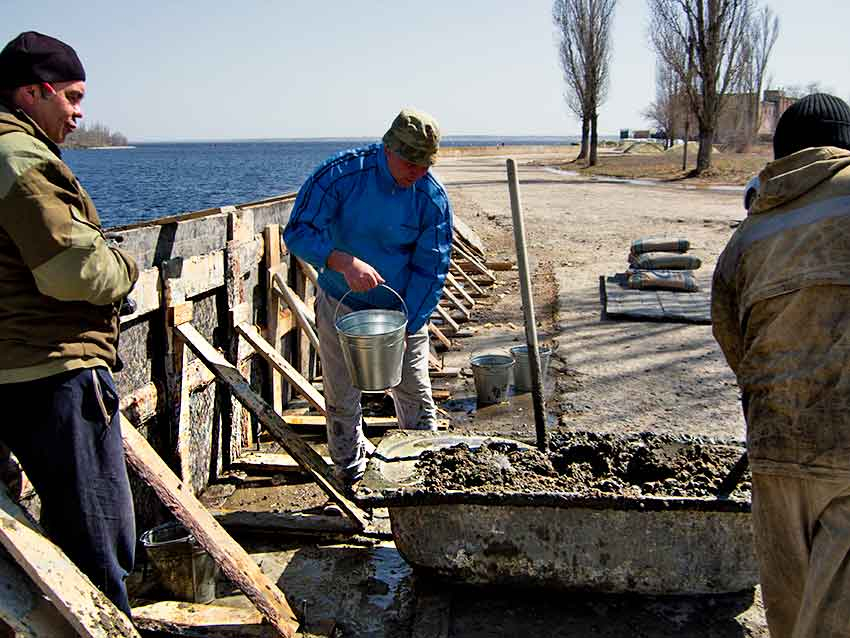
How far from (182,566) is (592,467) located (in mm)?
1953

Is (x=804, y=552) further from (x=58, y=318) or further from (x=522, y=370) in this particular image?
(x=522, y=370)

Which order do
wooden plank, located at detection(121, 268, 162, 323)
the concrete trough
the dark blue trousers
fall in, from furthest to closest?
1. wooden plank, located at detection(121, 268, 162, 323)
2. the concrete trough
3. the dark blue trousers

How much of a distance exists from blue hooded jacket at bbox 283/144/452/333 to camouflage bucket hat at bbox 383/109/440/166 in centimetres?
22

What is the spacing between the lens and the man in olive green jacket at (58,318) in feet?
7.52

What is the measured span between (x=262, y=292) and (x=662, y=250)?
7.38m

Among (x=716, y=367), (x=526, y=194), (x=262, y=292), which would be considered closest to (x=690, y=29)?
(x=526, y=194)

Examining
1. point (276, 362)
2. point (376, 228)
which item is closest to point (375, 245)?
point (376, 228)

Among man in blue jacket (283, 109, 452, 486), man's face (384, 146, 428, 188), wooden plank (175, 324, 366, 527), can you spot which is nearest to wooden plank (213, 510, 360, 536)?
wooden plank (175, 324, 366, 527)

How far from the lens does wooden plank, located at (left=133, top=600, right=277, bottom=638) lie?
307 cm

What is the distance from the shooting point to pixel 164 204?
32.6 meters

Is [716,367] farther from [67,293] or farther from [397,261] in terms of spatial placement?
[67,293]

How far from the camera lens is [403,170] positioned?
4.02 metres

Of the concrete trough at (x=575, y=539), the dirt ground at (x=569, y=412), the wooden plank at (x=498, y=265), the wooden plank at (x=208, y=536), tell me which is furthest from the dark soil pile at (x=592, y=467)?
the wooden plank at (x=498, y=265)

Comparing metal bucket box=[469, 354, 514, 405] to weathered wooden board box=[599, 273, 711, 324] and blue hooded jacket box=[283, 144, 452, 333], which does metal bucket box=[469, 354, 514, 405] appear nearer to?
blue hooded jacket box=[283, 144, 452, 333]
